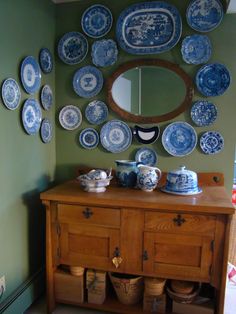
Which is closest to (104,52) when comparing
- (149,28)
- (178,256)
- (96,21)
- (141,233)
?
(96,21)

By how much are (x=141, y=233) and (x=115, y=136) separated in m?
0.73

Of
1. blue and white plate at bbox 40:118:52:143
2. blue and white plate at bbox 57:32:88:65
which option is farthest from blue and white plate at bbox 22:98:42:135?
blue and white plate at bbox 57:32:88:65

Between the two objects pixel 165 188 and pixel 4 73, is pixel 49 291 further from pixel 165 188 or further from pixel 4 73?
pixel 4 73

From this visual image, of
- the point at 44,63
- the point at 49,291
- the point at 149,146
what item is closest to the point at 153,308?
the point at 49,291

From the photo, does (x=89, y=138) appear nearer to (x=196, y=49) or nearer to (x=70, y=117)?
(x=70, y=117)

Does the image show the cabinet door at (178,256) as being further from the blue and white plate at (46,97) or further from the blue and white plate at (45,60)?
the blue and white plate at (45,60)

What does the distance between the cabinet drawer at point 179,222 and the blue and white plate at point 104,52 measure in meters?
1.08

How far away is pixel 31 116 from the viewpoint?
170cm

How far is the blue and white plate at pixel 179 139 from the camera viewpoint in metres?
1.82

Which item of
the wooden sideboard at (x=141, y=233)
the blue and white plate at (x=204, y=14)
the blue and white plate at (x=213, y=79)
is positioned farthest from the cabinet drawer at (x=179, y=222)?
the blue and white plate at (x=204, y=14)

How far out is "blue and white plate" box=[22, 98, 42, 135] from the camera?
164 cm

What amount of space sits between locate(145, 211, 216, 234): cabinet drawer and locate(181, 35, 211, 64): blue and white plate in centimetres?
101

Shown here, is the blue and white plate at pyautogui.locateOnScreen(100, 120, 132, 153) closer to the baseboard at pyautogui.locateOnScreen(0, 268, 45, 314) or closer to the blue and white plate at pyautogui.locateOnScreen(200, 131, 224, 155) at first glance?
the blue and white plate at pyautogui.locateOnScreen(200, 131, 224, 155)

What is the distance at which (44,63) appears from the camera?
71.7 inches
